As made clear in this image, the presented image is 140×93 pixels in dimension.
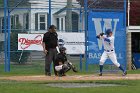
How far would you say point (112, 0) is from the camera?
26234 mm

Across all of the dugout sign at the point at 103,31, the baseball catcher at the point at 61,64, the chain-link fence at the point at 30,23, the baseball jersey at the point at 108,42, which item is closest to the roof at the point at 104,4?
the chain-link fence at the point at 30,23

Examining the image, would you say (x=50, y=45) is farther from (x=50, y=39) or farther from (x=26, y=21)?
(x=26, y=21)

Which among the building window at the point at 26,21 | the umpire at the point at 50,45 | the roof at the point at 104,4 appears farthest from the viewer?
the roof at the point at 104,4

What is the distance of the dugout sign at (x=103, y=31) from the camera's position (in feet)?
77.4

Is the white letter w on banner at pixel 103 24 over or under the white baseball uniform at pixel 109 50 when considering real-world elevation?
over

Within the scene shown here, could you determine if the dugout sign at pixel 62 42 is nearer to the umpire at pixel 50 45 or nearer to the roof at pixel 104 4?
the umpire at pixel 50 45

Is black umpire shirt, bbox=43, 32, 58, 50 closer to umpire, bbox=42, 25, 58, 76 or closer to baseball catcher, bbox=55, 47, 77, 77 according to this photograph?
umpire, bbox=42, 25, 58, 76

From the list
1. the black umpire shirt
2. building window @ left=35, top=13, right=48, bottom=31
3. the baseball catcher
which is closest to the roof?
building window @ left=35, top=13, right=48, bottom=31

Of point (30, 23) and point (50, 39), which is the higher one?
point (30, 23)

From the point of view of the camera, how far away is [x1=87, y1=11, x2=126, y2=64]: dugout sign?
23594mm

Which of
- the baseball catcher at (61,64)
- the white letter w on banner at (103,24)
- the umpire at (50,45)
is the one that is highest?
the white letter w on banner at (103,24)

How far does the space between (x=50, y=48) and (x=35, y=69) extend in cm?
449

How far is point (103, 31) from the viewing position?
23703mm

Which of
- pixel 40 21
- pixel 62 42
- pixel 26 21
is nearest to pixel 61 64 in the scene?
pixel 62 42
